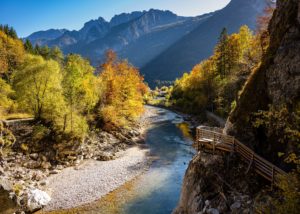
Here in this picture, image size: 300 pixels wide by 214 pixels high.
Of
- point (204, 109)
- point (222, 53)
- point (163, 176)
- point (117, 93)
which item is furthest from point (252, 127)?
point (204, 109)

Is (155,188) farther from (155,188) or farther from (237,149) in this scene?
(237,149)

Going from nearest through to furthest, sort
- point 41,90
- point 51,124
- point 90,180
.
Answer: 1. point 90,180
2. point 51,124
3. point 41,90

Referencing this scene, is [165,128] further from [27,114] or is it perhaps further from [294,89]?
[294,89]

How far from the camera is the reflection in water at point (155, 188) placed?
81.4 ft

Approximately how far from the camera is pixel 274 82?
61.4 feet

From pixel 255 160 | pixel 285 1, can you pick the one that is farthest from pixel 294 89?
pixel 285 1

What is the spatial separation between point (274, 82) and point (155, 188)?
17868 mm

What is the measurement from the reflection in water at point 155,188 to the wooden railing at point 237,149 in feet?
27.2

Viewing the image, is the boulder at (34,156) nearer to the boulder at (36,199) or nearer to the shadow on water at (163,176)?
the boulder at (36,199)

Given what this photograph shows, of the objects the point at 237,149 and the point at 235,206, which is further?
the point at 237,149

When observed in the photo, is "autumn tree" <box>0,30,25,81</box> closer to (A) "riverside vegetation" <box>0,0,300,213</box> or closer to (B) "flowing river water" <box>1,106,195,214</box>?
(A) "riverside vegetation" <box>0,0,300,213</box>

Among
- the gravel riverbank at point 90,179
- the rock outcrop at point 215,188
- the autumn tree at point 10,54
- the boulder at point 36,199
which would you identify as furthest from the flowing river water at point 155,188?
the autumn tree at point 10,54

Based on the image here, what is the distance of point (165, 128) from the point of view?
60.6 meters

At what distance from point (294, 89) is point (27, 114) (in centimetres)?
4072
